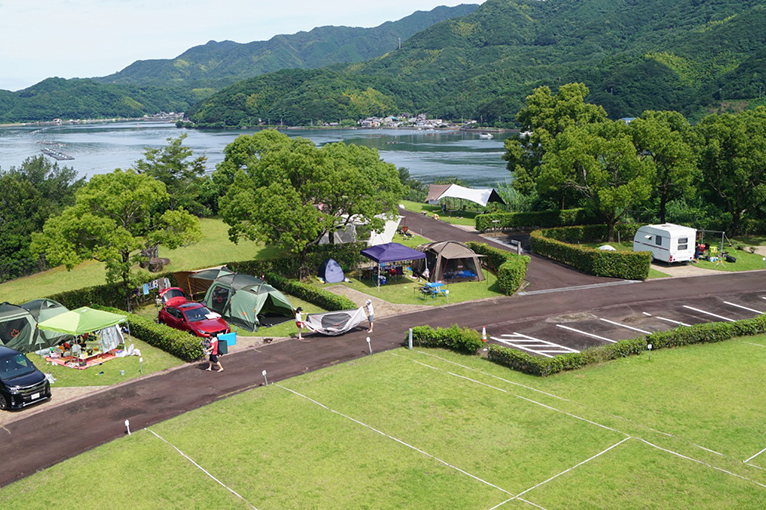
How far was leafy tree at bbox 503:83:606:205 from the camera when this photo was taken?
2063 inches

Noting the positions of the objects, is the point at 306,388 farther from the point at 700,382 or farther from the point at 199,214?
the point at 199,214

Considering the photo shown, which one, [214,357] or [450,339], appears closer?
[214,357]

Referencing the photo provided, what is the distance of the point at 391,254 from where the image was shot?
33281mm

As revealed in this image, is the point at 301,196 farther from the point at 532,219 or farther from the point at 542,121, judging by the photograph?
the point at 542,121

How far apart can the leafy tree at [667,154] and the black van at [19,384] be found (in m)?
39.2

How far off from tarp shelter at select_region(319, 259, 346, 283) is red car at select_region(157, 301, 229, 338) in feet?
29.5

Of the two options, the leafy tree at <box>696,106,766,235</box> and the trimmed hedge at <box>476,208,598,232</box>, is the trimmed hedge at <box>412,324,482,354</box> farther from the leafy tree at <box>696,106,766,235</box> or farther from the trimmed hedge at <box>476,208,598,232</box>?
the leafy tree at <box>696,106,766,235</box>

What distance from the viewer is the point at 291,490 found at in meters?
13.4

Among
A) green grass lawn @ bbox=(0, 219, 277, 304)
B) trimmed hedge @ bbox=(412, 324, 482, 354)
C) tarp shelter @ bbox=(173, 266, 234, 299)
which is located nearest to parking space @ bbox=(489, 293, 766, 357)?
trimmed hedge @ bbox=(412, 324, 482, 354)

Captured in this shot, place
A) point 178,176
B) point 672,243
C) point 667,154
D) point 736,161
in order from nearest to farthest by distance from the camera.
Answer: point 672,243
point 736,161
point 667,154
point 178,176

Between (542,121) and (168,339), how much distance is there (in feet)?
137

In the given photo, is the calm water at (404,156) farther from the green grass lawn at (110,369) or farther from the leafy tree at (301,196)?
the green grass lawn at (110,369)

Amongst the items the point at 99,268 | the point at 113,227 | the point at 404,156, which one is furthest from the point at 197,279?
the point at 404,156

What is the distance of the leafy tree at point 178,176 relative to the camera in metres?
52.3
